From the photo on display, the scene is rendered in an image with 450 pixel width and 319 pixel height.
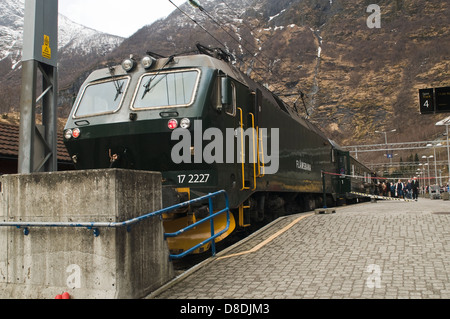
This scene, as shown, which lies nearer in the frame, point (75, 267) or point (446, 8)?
point (75, 267)

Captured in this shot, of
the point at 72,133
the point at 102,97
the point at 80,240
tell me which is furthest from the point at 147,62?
the point at 80,240

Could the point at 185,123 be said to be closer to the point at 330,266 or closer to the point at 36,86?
the point at 36,86

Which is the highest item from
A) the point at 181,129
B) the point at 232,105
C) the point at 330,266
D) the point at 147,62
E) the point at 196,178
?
the point at 147,62

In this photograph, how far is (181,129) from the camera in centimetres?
714

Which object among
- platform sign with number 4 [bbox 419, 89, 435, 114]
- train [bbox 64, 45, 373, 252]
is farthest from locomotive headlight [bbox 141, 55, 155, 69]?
platform sign with number 4 [bbox 419, 89, 435, 114]

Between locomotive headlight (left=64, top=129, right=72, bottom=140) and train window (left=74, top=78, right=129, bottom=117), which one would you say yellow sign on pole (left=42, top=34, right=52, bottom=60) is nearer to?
train window (left=74, top=78, right=129, bottom=117)

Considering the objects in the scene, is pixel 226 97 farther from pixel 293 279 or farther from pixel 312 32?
pixel 312 32

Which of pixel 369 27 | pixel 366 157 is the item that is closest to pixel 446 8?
pixel 369 27

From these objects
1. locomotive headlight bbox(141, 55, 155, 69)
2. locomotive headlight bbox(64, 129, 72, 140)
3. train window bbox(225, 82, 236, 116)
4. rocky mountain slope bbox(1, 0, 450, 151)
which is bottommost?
locomotive headlight bbox(64, 129, 72, 140)

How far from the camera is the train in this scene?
7.20 metres

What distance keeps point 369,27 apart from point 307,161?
460 ft

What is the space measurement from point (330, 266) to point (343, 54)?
428ft

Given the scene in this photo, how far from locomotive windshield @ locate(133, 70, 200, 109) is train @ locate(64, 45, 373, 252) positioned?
2 centimetres
